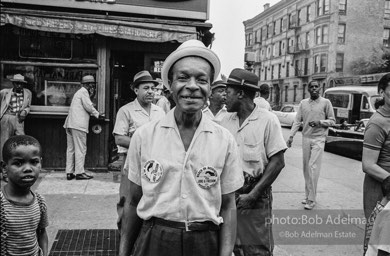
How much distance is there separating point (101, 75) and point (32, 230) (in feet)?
20.5

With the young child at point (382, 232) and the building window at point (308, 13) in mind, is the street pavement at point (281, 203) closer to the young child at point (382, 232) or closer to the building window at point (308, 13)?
the young child at point (382, 232)

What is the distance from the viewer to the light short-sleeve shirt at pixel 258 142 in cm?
350

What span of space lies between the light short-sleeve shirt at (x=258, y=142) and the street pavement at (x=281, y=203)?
1.80m

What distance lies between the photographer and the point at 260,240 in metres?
3.50

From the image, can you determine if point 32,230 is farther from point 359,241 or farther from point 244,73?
point 359,241

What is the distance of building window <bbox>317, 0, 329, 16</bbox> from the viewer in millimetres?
43625

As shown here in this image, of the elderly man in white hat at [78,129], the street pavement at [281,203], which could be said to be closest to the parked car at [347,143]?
the street pavement at [281,203]

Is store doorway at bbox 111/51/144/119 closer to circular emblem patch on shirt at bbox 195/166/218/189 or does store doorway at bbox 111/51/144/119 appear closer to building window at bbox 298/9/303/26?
circular emblem patch on shirt at bbox 195/166/218/189

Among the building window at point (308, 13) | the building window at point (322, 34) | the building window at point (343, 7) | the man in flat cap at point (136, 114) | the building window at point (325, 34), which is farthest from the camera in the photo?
the building window at point (308, 13)

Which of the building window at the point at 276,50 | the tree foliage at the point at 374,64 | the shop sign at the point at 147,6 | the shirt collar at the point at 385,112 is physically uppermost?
the building window at the point at 276,50

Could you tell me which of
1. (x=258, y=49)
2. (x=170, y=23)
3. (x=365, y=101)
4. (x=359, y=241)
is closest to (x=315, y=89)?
(x=359, y=241)

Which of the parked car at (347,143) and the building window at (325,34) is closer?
the parked car at (347,143)

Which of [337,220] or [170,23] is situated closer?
[337,220]

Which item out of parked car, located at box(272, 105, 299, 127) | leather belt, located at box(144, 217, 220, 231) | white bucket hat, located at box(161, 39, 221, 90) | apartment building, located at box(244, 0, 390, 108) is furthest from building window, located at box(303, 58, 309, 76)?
leather belt, located at box(144, 217, 220, 231)
